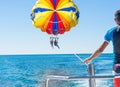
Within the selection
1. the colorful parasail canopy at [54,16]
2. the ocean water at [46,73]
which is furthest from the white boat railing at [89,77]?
the colorful parasail canopy at [54,16]

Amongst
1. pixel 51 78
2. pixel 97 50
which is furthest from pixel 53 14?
pixel 51 78

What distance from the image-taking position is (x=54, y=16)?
344 inches

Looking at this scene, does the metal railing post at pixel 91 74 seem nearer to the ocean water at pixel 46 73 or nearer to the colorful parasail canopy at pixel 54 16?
the ocean water at pixel 46 73

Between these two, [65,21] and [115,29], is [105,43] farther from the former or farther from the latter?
[65,21]

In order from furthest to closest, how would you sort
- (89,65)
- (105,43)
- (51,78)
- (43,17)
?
(43,17) → (105,43) → (89,65) → (51,78)

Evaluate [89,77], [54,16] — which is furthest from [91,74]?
[54,16]

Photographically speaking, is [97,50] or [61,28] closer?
[97,50]

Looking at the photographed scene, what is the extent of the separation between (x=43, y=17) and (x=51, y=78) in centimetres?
513

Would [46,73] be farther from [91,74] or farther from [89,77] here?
[89,77]

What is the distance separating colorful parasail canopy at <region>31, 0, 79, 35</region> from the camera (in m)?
8.59

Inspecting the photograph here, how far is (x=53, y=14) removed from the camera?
8.65 metres

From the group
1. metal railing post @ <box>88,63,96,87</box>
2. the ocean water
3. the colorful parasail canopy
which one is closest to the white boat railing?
metal railing post @ <box>88,63,96,87</box>

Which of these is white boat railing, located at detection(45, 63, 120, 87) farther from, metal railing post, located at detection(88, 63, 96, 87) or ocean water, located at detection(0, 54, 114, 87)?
ocean water, located at detection(0, 54, 114, 87)

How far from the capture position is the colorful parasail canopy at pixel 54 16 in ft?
28.2
